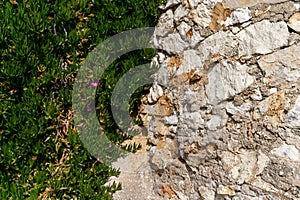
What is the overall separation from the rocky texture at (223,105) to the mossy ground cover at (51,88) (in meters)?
0.39

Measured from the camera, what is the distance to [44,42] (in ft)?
11.0

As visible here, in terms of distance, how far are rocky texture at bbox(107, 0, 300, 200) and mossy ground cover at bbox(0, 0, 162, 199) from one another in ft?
1.29

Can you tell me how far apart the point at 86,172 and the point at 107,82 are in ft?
2.77

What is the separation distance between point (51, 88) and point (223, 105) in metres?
1.56

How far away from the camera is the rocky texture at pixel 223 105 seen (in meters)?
2.58

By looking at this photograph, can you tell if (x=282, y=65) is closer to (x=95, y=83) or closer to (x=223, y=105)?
(x=223, y=105)

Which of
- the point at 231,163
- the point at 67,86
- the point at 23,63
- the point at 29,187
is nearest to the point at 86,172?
the point at 29,187

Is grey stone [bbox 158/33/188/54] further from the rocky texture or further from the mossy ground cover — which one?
the mossy ground cover

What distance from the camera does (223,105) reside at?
2961 millimetres

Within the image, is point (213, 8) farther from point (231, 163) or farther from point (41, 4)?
point (41, 4)

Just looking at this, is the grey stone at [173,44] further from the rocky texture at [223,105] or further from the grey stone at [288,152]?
the grey stone at [288,152]

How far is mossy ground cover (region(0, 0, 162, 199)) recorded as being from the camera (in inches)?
126

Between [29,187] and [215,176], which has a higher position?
[29,187]

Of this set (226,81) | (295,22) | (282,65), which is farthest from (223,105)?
(295,22)
